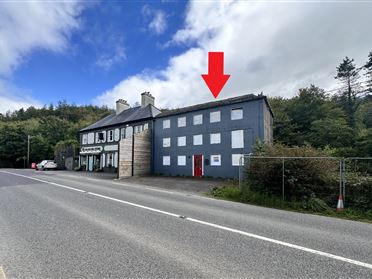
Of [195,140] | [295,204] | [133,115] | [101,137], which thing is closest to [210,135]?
[195,140]

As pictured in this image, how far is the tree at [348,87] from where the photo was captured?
37.9 metres

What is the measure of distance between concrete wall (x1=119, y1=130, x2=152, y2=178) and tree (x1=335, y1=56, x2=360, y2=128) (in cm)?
3196

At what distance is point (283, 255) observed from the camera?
3.91 metres

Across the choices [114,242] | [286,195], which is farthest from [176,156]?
[114,242]

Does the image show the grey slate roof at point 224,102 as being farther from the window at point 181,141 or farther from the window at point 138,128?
the window at point 138,128

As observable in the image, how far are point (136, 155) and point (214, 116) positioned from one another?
896 centimetres

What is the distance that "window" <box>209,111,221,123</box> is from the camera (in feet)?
72.4

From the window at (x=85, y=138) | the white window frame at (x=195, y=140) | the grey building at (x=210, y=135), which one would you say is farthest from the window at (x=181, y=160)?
the window at (x=85, y=138)

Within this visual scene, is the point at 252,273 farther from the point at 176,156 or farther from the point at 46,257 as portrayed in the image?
the point at 176,156

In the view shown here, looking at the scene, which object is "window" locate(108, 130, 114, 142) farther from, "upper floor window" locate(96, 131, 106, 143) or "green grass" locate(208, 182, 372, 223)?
"green grass" locate(208, 182, 372, 223)

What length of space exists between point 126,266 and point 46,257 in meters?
1.38

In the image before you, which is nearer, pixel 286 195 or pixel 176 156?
pixel 286 195

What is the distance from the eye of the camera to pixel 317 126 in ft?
98.6

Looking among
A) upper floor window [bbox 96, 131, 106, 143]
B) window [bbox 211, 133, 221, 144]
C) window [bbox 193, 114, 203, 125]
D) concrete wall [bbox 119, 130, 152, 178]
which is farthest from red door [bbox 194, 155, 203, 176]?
upper floor window [bbox 96, 131, 106, 143]
